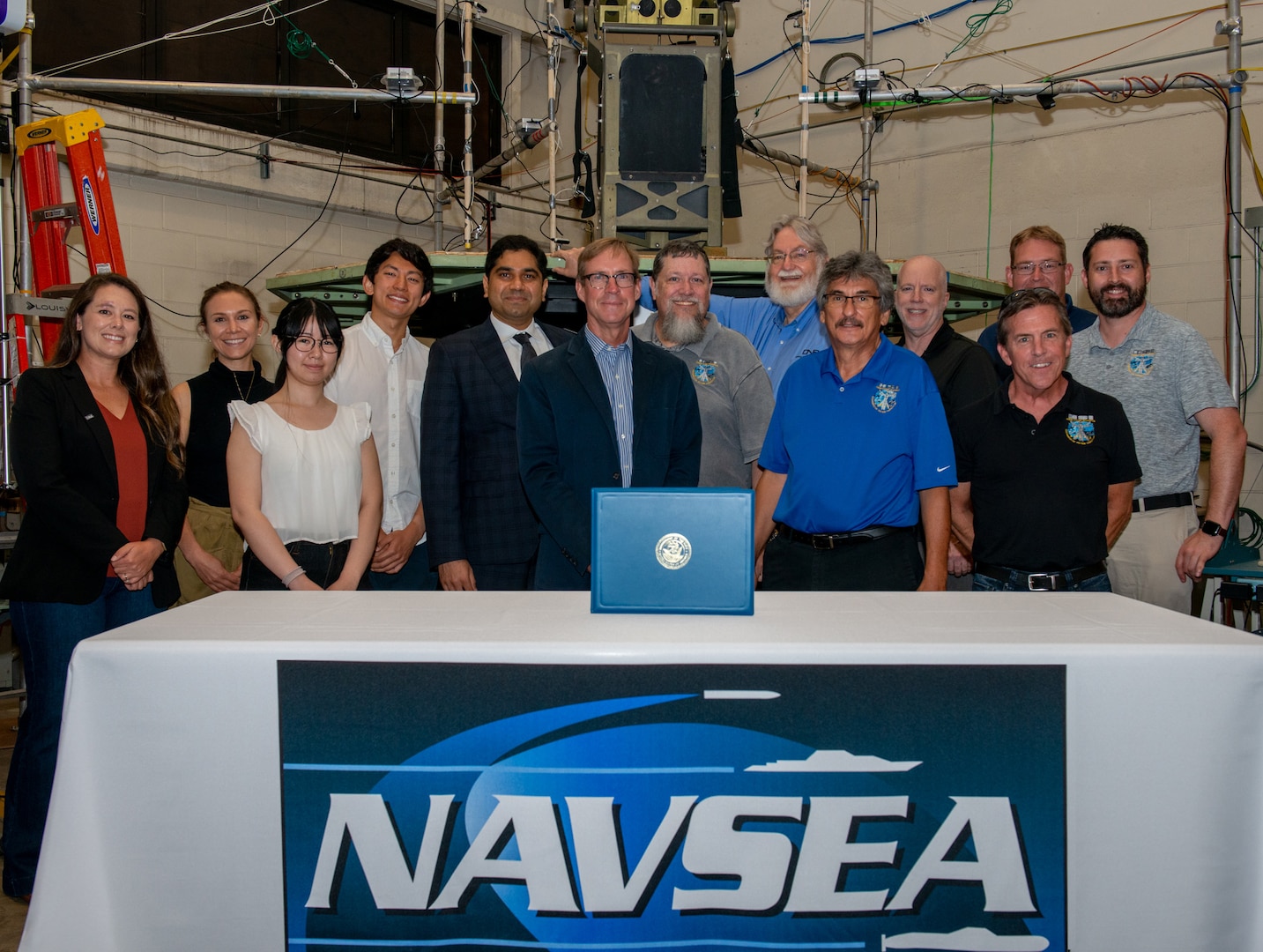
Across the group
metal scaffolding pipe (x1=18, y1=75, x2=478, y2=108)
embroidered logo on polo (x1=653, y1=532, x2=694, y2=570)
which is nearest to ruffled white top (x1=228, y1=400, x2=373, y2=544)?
embroidered logo on polo (x1=653, y1=532, x2=694, y2=570)

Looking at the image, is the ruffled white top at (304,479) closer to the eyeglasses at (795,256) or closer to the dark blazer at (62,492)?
the dark blazer at (62,492)

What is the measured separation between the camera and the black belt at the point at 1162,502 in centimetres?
237

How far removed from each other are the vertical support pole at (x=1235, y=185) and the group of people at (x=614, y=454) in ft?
6.86

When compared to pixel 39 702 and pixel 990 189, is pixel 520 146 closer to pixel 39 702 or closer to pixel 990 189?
pixel 990 189

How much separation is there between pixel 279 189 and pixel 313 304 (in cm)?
405

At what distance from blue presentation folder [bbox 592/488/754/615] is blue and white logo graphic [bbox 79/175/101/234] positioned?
2827 millimetres

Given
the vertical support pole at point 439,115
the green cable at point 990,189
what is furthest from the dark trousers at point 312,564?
the green cable at point 990,189

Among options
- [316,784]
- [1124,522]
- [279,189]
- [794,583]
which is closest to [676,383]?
[794,583]

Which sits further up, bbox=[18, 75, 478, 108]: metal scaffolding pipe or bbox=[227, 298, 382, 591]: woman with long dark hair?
bbox=[18, 75, 478, 108]: metal scaffolding pipe

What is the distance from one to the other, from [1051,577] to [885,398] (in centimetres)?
53

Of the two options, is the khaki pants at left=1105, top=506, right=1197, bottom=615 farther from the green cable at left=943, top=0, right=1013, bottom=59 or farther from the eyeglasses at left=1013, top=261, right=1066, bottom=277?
the green cable at left=943, top=0, right=1013, bottom=59

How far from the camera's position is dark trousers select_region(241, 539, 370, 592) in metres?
2.06

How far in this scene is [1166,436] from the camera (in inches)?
92.8

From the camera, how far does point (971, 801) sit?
123 cm
